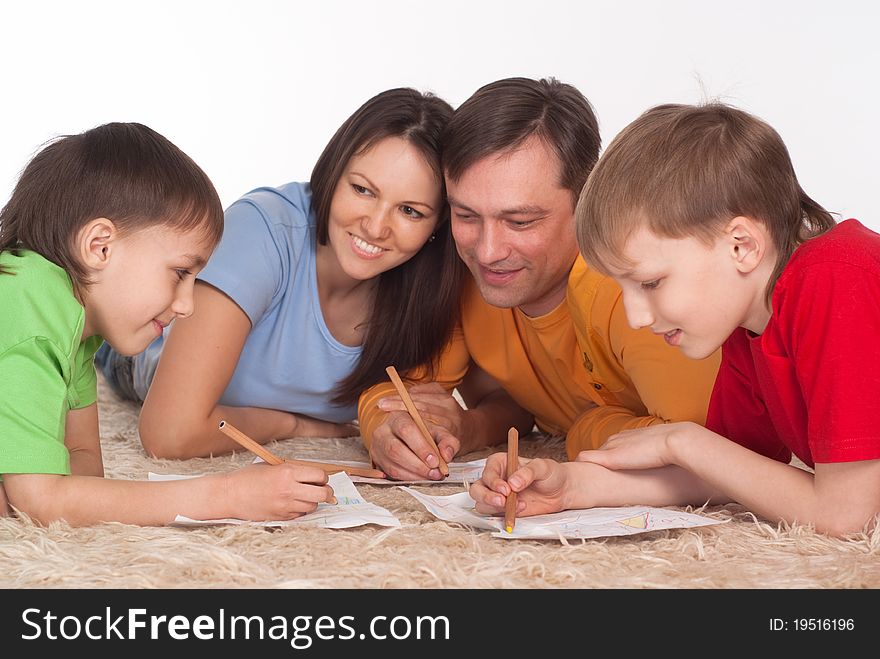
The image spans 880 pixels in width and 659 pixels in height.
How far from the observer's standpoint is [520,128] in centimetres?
168

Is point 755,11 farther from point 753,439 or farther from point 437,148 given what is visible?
point 753,439

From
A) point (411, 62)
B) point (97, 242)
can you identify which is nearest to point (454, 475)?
point (97, 242)

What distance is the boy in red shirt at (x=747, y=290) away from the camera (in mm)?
1188

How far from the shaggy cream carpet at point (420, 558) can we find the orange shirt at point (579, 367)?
270 millimetres

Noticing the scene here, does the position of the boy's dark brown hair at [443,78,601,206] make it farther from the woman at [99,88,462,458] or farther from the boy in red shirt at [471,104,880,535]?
the boy in red shirt at [471,104,880,535]

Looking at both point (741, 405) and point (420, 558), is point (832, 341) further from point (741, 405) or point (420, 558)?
point (420, 558)

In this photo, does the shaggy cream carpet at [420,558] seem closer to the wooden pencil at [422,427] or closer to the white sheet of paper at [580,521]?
the white sheet of paper at [580,521]

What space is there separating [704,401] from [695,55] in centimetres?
263

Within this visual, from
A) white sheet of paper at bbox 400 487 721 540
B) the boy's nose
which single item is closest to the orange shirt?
white sheet of paper at bbox 400 487 721 540

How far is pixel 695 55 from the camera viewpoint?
152 inches

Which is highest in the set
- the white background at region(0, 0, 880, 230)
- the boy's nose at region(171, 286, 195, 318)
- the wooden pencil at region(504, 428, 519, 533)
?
the white background at region(0, 0, 880, 230)

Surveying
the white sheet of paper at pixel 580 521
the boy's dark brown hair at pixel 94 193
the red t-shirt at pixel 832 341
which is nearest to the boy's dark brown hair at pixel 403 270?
the boy's dark brown hair at pixel 94 193

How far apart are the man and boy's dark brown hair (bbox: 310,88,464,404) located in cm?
8

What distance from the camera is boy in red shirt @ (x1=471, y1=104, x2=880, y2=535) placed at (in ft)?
3.90
